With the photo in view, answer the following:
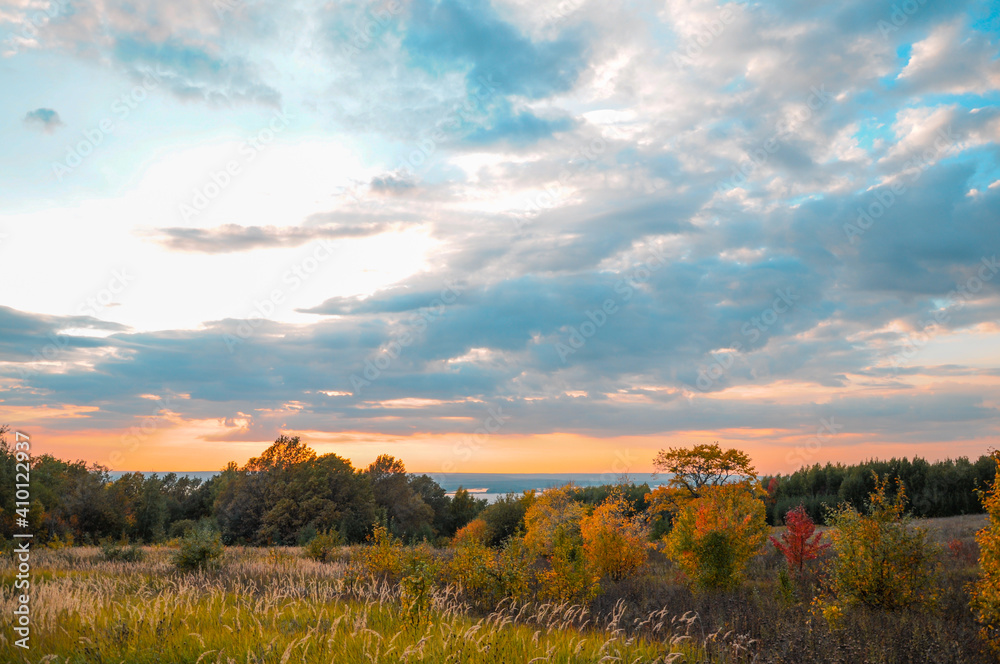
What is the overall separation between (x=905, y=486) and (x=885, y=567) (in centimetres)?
5631

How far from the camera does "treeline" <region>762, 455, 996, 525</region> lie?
173ft

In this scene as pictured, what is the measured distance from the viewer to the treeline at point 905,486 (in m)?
52.8

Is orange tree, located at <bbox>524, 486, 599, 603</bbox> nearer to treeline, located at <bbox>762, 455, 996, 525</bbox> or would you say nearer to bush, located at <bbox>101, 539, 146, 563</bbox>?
bush, located at <bbox>101, 539, 146, 563</bbox>

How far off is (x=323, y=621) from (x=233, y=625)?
1192mm

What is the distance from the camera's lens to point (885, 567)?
41.0 ft

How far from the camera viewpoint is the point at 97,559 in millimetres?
20141

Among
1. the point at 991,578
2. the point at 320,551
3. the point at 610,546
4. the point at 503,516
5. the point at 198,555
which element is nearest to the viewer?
the point at 991,578

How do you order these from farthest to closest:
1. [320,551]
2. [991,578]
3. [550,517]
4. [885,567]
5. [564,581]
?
[550,517] → [320,551] → [564,581] → [885,567] → [991,578]

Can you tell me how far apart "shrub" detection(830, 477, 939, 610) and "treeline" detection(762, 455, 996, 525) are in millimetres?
40197

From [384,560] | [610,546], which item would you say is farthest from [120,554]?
[610,546]

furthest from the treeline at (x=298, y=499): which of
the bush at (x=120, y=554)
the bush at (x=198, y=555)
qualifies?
the bush at (x=198, y=555)

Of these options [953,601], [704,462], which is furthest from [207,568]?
[704,462]

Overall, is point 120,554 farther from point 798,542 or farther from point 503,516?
point 503,516

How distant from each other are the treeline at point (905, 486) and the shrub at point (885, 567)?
1583 inches
